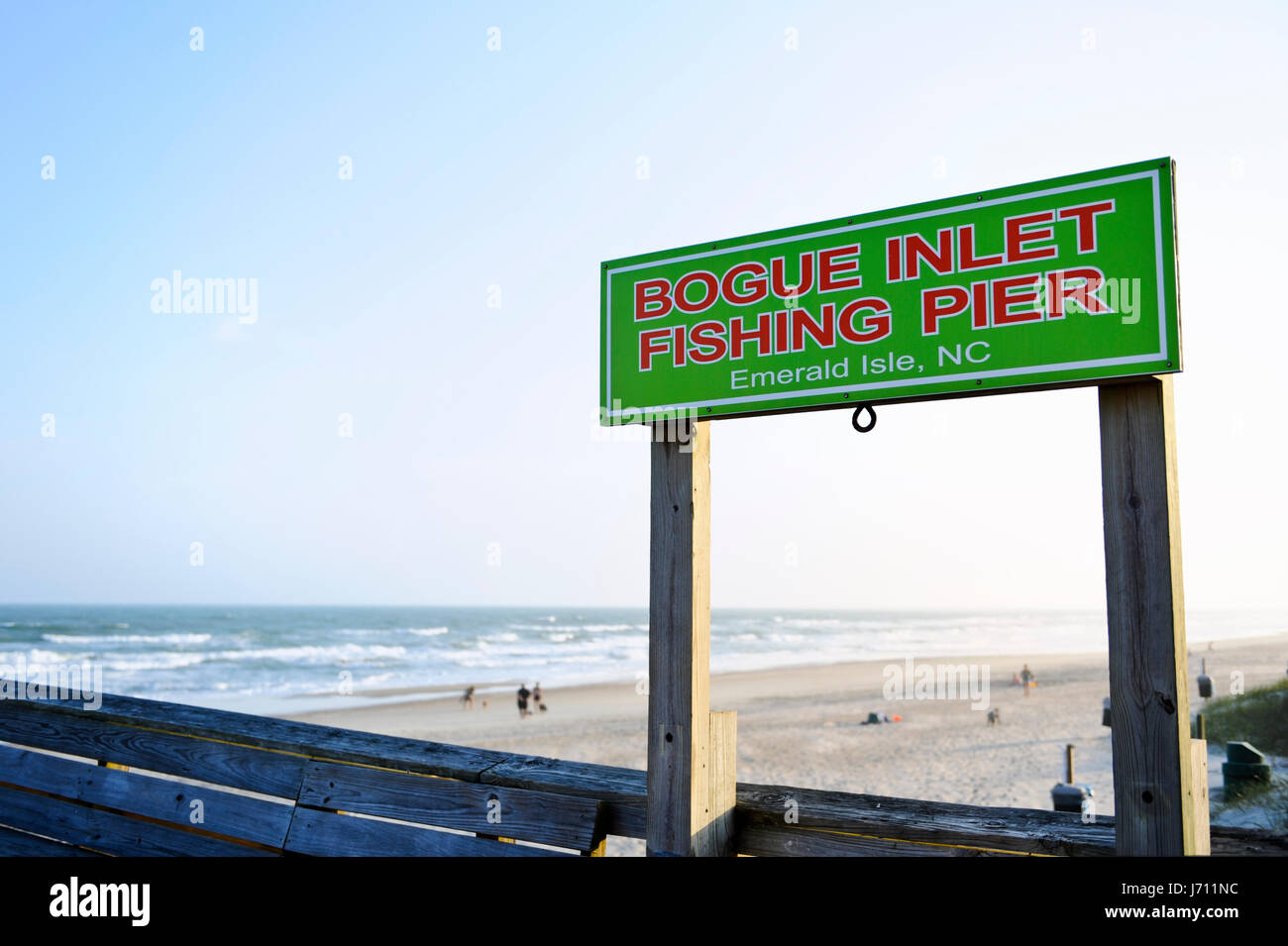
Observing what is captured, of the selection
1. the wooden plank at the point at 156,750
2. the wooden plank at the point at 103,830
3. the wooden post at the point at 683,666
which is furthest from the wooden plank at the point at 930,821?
the wooden plank at the point at 103,830

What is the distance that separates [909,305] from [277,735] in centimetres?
293

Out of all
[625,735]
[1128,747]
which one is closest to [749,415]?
[1128,747]

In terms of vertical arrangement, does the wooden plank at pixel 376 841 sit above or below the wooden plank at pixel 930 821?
below

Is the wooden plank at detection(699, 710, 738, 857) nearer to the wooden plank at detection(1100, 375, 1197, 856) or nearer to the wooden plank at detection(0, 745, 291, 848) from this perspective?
the wooden plank at detection(1100, 375, 1197, 856)

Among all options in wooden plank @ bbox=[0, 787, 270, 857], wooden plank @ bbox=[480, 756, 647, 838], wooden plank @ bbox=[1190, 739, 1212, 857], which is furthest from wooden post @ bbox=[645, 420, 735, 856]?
wooden plank @ bbox=[0, 787, 270, 857]

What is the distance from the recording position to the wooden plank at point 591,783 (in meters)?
2.98

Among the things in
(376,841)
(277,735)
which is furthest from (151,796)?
(376,841)

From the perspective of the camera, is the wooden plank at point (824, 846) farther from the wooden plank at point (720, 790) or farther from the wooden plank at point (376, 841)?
the wooden plank at point (376, 841)

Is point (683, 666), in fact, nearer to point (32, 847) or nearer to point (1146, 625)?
point (1146, 625)

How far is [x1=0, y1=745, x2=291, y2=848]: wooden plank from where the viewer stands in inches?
137

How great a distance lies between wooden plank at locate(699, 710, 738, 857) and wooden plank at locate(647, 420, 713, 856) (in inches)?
0.6

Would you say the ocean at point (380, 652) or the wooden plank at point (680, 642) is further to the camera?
the ocean at point (380, 652)

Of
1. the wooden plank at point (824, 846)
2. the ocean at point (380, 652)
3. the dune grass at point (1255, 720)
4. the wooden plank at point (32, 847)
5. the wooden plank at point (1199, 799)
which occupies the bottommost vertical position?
the ocean at point (380, 652)

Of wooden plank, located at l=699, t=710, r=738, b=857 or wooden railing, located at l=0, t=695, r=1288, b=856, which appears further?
wooden plank, located at l=699, t=710, r=738, b=857
